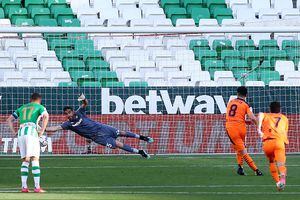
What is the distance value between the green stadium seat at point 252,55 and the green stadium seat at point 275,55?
0.91 feet

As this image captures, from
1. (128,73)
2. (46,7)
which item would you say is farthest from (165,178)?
(46,7)

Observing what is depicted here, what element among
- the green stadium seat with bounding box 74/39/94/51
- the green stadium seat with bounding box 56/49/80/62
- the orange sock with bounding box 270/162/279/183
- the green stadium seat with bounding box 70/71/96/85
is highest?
the green stadium seat with bounding box 74/39/94/51

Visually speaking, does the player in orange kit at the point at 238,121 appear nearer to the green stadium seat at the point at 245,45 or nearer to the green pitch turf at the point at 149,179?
the green pitch turf at the point at 149,179

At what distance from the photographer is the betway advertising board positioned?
3122cm

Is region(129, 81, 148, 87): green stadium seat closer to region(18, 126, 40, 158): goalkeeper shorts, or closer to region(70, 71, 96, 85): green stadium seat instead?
region(70, 71, 96, 85): green stadium seat

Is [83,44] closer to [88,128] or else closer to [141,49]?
[141,49]

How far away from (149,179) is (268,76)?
42.2ft

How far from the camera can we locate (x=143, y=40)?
36.0m

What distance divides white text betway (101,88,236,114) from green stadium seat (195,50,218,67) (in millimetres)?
3391

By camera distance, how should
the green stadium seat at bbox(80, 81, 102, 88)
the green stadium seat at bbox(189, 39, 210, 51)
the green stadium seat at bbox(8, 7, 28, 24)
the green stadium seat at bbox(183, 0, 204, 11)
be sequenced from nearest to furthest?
the green stadium seat at bbox(80, 81, 102, 88), the green stadium seat at bbox(189, 39, 210, 51), the green stadium seat at bbox(8, 7, 28, 24), the green stadium seat at bbox(183, 0, 204, 11)

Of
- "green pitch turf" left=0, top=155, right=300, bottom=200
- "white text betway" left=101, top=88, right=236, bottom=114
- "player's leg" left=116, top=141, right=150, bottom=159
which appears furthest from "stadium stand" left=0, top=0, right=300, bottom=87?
"green pitch turf" left=0, top=155, right=300, bottom=200

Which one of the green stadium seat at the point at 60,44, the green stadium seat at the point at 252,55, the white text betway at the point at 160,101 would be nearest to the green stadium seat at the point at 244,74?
the green stadium seat at the point at 252,55

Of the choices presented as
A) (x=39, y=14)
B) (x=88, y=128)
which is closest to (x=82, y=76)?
(x=88, y=128)

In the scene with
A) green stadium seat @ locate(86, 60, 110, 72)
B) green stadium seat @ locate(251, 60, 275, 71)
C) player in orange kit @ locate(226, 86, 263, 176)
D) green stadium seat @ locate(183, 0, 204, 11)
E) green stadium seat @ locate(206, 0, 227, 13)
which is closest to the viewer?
player in orange kit @ locate(226, 86, 263, 176)
